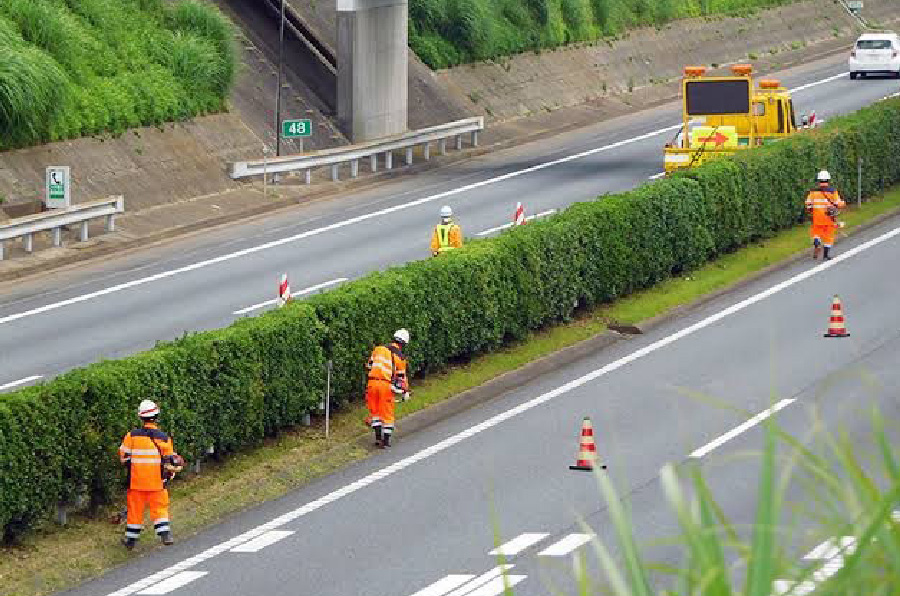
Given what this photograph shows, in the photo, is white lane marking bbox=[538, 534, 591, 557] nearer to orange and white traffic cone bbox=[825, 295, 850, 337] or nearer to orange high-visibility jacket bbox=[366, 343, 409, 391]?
orange high-visibility jacket bbox=[366, 343, 409, 391]

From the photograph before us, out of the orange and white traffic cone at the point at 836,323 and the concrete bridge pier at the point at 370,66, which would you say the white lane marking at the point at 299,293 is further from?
the concrete bridge pier at the point at 370,66

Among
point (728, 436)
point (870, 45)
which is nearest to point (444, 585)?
point (728, 436)

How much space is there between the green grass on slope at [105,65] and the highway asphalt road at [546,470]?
1358 cm

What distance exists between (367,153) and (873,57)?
84.2ft

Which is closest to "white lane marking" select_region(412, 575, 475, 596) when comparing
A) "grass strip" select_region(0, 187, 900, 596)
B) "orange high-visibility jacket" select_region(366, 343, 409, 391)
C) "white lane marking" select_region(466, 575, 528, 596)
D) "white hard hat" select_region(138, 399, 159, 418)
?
"white lane marking" select_region(466, 575, 528, 596)

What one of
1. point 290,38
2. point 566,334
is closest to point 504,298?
point 566,334

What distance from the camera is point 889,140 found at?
4438 cm

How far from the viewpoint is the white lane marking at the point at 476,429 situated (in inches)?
712

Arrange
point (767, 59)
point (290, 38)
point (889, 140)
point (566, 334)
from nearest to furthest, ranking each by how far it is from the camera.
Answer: point (566, 334)
point (889, 140)
point (290, 38)
point (767, 59)

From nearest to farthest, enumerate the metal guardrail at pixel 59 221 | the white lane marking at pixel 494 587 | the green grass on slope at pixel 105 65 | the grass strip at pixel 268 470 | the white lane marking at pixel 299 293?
the white lane marking at pixel 494 587, the grass strip at pixel 268 470, the white lane marking at pixel 299 293, the metal guardrail at pixel 59 221, the green grass on slope at pixel 105 65

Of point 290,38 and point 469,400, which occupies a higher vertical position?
point 290,38

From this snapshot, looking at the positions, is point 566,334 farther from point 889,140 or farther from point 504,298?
point 889,140

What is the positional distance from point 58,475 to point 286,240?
19.6 m

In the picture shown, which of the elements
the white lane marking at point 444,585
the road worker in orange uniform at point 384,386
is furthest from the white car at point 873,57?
the white lane marking at point 444,585
